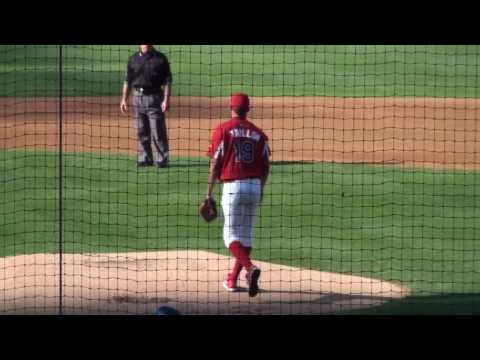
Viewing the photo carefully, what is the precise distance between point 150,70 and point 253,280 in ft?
23.5

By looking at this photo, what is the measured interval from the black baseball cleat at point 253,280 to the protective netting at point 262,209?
0.35 ft

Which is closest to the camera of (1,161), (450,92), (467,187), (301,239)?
(301,239)

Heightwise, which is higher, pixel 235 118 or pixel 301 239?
pixel 235 118

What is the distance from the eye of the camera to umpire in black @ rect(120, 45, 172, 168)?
727 inches

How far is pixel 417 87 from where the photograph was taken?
3206cm

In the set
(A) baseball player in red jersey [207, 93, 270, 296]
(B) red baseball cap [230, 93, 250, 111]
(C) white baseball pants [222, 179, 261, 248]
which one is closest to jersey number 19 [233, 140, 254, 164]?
(A) baseball player in red jersey [207, 93, 270, 296]

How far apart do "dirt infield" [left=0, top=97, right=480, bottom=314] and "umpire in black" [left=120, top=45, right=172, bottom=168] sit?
2.48m

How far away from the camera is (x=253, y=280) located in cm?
1195

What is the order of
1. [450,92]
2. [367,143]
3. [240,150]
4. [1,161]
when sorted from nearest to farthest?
1. [240,150]
2. [1,161]
3. [367,143]
4. [450,92]

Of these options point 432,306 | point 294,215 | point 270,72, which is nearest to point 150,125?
point 294,215

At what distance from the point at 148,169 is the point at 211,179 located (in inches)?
273

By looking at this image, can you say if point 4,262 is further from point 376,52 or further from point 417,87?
point 376,52

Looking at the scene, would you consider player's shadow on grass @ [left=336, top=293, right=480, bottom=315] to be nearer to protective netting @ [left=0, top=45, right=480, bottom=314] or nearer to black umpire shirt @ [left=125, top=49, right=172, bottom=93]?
protective netting @ [left=0, top=45, right=480, bottom=314]

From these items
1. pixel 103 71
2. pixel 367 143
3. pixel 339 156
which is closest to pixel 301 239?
pixel 339 156
